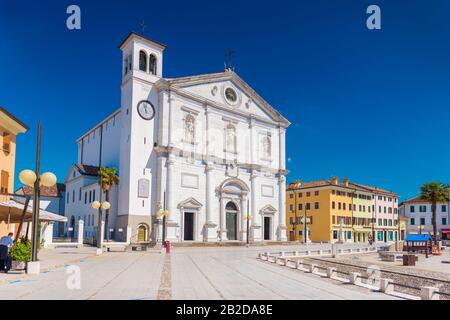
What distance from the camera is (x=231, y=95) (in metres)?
54.9

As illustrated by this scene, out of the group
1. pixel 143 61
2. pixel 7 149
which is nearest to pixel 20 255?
pixel 7 149

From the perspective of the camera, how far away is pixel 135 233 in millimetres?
43438

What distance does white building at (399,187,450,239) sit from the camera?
278 ft

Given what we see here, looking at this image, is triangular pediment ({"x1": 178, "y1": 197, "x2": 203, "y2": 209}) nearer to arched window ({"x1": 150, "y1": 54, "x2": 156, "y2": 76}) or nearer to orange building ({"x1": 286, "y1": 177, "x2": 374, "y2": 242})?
arched window ({"x1": 150, "y1": 54, "x2": 156, "y2": 76})

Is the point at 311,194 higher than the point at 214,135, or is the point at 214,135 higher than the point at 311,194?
the point at 214,135

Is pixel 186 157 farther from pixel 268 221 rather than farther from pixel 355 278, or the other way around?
pixel 355 278

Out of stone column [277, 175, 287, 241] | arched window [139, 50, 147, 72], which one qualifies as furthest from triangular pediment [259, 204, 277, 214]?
arched window [139, 50, 147, 72]

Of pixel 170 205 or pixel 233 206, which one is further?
pixel 233 206

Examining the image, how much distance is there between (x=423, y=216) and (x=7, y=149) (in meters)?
84.5

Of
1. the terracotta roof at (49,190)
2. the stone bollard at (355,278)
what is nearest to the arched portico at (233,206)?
the terracotta roof at (49,190)

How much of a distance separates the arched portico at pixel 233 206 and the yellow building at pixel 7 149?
1133 inches
